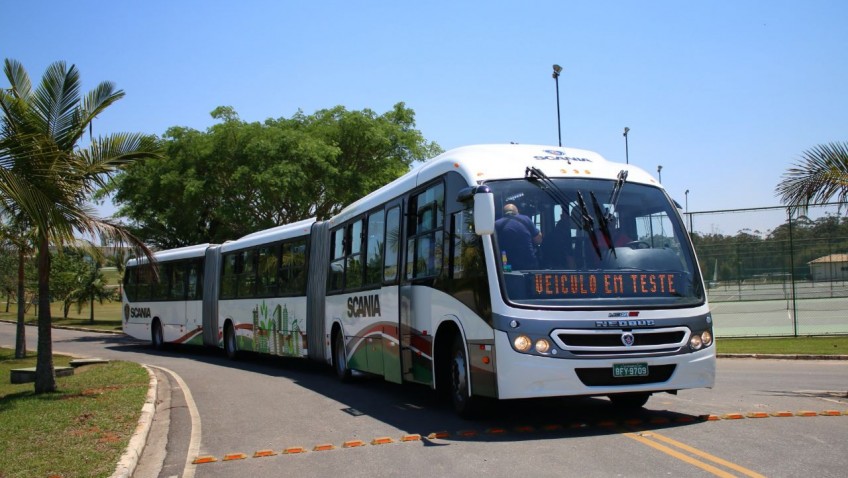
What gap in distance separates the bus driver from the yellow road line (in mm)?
2073

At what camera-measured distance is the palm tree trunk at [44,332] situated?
585 inches

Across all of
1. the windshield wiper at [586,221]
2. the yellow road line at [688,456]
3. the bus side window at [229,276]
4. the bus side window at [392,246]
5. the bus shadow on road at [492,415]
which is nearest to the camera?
the yellow road line at [688,456]

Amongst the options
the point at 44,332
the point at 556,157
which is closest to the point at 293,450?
the point at 556,157

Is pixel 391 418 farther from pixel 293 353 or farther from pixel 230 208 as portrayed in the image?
pixel 230 208

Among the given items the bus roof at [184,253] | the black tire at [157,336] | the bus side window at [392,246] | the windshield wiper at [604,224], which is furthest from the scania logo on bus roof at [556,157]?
the black tire at [157,336]

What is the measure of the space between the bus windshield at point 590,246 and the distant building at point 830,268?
1434 centimetres

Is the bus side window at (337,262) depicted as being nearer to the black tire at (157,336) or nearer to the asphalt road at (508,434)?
the asphalt road at (508,434)

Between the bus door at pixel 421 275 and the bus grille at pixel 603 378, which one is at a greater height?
the bus door at pixel 421 275

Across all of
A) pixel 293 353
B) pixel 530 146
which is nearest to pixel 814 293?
pixel 293 353

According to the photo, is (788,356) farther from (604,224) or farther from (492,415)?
(604,224)

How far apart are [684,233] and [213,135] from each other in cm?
2520

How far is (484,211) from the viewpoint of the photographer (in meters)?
8.80

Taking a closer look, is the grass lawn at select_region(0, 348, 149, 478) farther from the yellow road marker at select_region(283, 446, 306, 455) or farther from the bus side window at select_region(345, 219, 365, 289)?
the bus side window at select_region(345, 219, 365, 289)

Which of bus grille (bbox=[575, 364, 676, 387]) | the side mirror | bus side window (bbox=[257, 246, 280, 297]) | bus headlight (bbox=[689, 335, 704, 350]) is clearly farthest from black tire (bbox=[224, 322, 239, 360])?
bus headlight (bbox=[689, 335, 704, 350])
